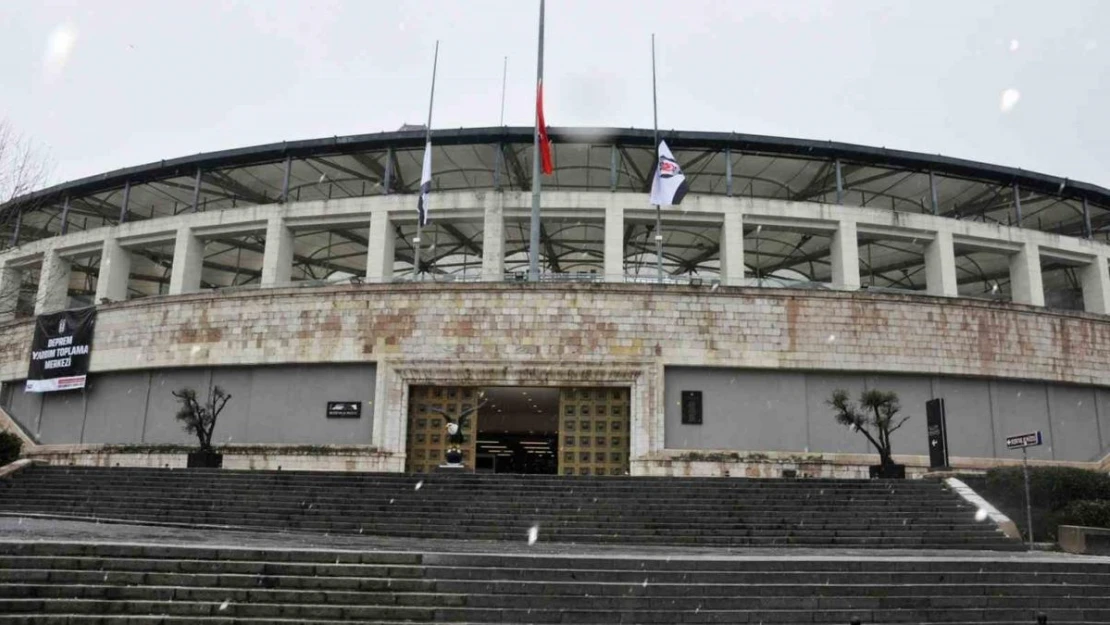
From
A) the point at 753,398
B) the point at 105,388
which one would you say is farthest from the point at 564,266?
the point at 105,388

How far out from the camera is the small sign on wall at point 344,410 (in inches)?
1017

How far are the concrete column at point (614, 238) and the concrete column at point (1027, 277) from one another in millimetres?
14617

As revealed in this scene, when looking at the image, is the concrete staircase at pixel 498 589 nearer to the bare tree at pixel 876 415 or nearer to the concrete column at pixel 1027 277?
the bare tree at pixel 876 415

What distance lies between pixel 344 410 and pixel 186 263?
9.88 m

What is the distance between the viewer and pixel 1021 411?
2633 cm

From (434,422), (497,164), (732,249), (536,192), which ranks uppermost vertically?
(497,164)

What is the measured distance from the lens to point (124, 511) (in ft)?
59.4

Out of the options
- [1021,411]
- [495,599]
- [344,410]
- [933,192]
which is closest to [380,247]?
[344,410]

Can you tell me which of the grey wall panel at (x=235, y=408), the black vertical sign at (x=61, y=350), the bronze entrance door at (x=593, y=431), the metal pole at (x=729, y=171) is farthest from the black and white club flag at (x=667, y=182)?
the black vertical sign at (x=61, y=350)

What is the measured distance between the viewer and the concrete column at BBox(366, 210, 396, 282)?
28594 mm

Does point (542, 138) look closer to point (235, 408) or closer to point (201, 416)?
point (235, 408)

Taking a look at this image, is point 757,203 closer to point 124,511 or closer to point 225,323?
point 225,323

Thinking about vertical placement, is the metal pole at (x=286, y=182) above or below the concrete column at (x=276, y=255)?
above

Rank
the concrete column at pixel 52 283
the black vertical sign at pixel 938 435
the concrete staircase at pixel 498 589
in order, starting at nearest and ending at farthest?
1. the concrete staircase at pixel 498 589
2. the black vertical sign at pixel 938 435
3. the concrete column at pixel 52 283
